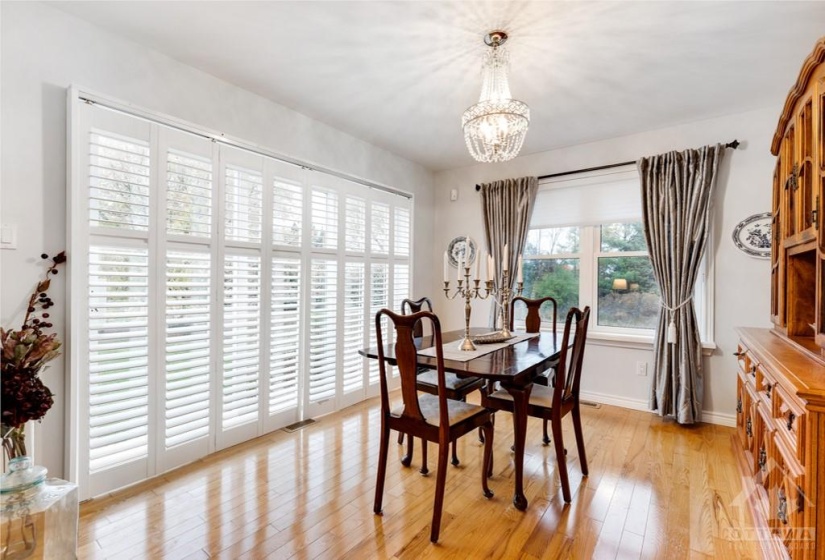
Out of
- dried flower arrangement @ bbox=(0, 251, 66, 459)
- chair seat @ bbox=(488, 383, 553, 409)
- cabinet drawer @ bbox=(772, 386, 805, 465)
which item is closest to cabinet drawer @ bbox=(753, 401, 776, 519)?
cabinet drawer @ bbox=(772, 386, 805, 465)

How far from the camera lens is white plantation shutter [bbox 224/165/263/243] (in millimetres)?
2725

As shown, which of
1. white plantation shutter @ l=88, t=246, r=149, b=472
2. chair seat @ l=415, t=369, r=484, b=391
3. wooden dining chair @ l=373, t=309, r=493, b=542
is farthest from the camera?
chair seat @ l=415, t=369, r=484, b=391

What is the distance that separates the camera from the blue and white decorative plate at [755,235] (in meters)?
3.04

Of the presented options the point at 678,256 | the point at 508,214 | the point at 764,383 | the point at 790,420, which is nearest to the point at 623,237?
the point at 678,256

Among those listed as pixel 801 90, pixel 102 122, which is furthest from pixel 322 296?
pixel 801 90

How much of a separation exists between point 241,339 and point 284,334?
366mm

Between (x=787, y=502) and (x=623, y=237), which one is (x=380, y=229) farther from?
(x=787, y=502)

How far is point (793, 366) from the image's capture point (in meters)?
1.52

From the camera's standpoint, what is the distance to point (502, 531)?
1.88 meters

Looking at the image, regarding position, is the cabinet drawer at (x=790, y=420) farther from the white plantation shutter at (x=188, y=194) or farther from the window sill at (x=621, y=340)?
the white plantation shutter at (x=188, y=194)

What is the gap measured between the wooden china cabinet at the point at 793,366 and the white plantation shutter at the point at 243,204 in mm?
2985

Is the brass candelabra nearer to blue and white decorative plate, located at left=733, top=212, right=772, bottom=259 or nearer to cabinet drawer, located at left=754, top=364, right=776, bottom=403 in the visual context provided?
cabinet drawer, located at left=754, top=364, right=776, bottom=403

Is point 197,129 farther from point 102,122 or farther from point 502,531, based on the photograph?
point 502,531

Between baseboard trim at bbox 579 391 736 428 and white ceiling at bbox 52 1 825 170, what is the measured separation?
245 centimetres
